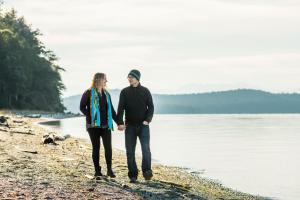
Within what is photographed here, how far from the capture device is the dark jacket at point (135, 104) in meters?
14.2

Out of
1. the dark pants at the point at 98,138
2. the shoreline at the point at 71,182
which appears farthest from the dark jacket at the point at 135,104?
the shoreline at the point at 71,182

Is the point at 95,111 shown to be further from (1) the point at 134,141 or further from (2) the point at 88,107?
(1) the point at 134,141

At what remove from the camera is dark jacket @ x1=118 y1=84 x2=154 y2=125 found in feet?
46.5

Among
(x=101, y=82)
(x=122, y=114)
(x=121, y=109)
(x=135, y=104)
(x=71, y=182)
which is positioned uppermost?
(x=101, y=82)

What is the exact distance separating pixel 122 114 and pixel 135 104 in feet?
1.38

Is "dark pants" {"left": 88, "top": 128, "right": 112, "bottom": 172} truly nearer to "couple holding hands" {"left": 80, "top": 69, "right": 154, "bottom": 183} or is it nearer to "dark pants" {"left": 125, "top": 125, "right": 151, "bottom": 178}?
"couple holding hands" {"left": 80, "top": 69, "right": 154, "bottom": 183}

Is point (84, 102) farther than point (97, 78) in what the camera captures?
Yes

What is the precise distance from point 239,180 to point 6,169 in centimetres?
1195

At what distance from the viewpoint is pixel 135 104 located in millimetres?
14203

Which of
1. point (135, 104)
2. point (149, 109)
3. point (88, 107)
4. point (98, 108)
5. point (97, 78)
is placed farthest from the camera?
point (149, 109)

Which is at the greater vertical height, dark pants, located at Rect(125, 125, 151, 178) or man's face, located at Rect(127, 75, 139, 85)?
man's face, located at Rect(127, 75, 139, 85)

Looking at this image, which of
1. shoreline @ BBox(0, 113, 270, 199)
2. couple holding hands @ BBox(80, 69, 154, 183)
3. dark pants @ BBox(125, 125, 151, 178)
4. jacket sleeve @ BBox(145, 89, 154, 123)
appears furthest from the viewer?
dark pants @ BBox(125, 125, 151, 178)

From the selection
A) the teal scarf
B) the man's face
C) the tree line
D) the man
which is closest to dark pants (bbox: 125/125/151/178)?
the man

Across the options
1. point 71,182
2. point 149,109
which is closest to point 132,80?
point 149,109
